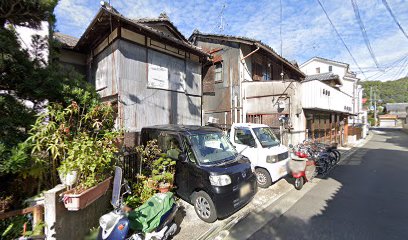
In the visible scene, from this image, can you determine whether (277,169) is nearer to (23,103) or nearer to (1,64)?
(23,103)

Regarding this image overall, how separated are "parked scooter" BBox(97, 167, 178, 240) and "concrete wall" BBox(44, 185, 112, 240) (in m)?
0.53

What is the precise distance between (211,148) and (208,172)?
976 millimetres

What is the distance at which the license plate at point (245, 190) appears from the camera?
4.41 meters

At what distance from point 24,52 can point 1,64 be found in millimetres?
483

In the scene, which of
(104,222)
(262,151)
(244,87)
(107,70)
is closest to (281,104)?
(244,87)

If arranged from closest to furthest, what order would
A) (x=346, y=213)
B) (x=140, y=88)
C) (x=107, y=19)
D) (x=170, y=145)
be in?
1. (x=346, y=213)
2. (x=170, y=145)
3. (x=107, y=19)
4. (x=140, y=88)

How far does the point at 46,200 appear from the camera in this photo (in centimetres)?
257

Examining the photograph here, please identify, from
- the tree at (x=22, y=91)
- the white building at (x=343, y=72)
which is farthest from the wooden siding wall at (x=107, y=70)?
the white building at (x=343, y=72)

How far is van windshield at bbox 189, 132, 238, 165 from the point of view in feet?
15.3

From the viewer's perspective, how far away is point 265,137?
7027mm

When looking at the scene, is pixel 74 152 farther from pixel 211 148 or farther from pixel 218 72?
pixel 218 72

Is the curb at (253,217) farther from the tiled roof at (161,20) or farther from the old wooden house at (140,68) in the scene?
the tiled roof at (161,20)

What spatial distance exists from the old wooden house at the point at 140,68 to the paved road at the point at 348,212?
5978 millimetres

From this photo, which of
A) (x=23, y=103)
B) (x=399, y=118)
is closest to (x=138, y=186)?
(x=23, y=103)
